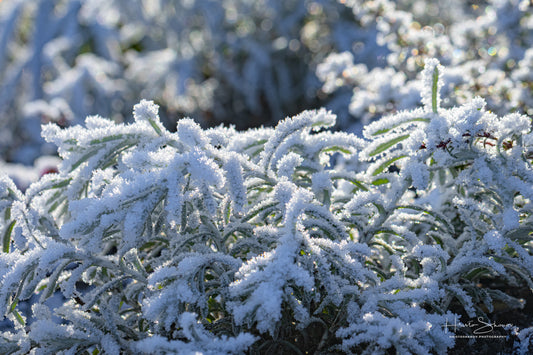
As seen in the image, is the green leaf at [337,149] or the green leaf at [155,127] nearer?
the green leaf at [155,127]

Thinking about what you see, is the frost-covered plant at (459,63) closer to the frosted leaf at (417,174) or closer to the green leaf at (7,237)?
the frosted leaf at (417,174)

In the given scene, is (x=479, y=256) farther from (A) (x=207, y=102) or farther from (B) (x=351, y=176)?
(A) (x=207, y=102)

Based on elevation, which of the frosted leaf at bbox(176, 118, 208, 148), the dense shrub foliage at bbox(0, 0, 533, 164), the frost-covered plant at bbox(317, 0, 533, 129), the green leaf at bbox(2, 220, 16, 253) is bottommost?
the green leaf at bbox(2, 220, 16, 253)

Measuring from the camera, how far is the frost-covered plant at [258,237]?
1144 mm

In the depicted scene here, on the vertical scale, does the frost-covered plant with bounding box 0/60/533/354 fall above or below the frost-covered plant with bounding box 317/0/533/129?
below

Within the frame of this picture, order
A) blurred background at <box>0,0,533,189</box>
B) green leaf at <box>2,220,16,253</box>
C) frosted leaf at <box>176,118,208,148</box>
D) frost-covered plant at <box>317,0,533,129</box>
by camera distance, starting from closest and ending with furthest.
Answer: frosted leaf at <box>176,118,208,148</box> < green leaf at <box>2,220,16,253</box> < frost-covered plant at <box>317,0,533,129</box> < blurred background at <box>0,0,533,189</box>

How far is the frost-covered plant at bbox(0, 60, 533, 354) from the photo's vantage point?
45.0 inches

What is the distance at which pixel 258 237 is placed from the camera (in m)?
1.38

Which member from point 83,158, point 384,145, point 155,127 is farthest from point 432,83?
point 83,158

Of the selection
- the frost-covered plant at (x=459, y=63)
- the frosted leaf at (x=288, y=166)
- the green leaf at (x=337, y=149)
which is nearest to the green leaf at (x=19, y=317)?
the frosted leaf at (x=288, y=166)

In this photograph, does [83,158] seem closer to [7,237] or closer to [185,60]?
[7,237]

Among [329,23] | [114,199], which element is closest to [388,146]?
[114,199]

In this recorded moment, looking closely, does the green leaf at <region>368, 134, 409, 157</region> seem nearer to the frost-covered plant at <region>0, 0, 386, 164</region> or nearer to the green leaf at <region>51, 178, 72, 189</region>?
the green leaf at <region>51, 178, 72, 189</region>

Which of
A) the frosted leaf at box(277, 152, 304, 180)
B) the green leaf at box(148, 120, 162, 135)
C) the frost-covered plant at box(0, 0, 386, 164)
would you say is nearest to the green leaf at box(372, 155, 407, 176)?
the frosted leaf at box(277, 152, 304, 180)
